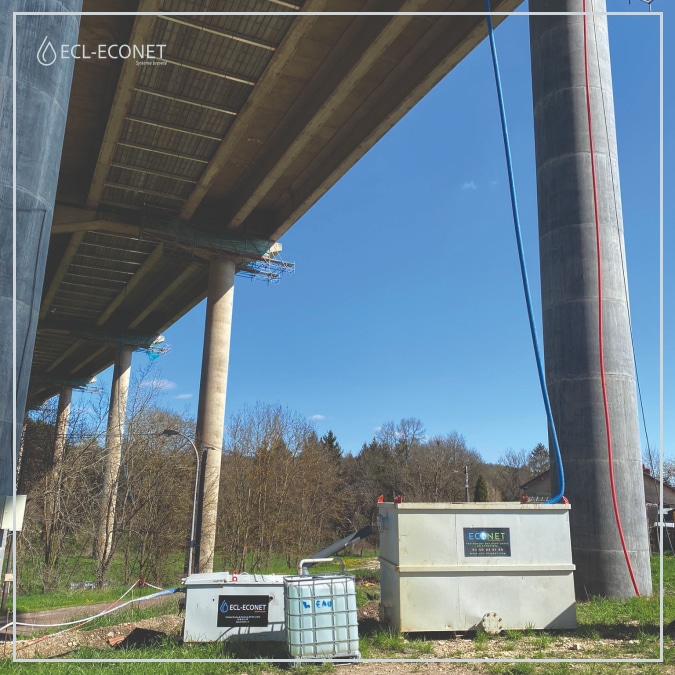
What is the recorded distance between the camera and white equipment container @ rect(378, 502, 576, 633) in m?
8.48

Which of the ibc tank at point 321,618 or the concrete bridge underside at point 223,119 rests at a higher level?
the concrete bridge underside at point 223,119

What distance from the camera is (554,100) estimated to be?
1432 cm

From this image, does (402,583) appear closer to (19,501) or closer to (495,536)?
(495,536)

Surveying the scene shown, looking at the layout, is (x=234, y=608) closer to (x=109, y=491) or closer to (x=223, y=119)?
(x=223, y=119)

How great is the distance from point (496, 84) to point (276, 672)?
8093 millimetres

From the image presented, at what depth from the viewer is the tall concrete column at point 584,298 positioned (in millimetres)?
12531

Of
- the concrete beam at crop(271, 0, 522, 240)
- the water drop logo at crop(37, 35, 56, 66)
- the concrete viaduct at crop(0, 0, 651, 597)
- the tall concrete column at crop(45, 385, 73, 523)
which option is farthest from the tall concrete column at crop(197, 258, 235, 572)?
the water drop logo at crop(37, 35, 56, 66)

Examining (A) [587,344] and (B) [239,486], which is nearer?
(A) [587,344]

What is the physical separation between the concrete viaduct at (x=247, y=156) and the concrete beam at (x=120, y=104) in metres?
0.06

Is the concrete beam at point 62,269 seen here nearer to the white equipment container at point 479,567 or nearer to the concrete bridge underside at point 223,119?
the concrete bridge underside at point 223,119

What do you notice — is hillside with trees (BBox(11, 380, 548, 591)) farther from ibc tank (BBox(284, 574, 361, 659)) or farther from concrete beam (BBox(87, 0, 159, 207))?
ibc tank (BBox(284, 574, 361, 659))

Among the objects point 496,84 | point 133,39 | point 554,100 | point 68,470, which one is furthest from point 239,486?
point 496,84

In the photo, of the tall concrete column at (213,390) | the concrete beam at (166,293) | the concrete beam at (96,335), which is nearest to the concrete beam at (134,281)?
the concrete beam at (96,335)

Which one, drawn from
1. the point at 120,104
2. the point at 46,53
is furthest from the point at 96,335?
the point at 46,53
